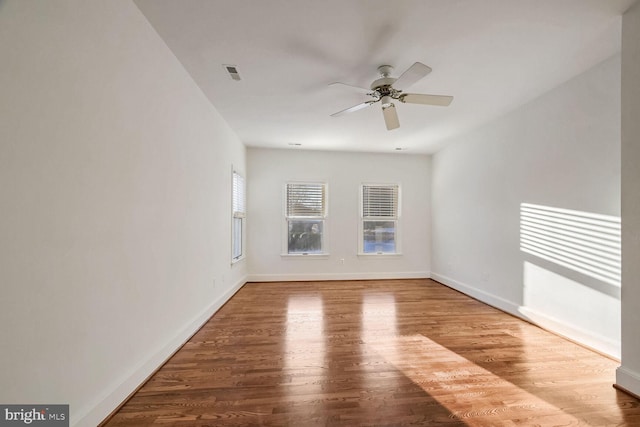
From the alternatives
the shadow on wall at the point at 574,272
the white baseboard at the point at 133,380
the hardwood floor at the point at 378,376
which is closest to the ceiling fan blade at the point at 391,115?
the shadow on wall at the point at 574,272

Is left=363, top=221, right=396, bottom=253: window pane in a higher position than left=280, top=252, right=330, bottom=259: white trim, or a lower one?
higher

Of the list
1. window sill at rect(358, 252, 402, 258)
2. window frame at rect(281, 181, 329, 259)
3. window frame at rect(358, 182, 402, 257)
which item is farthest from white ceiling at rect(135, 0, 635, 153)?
window sill at rect(358, 252, 402, 258)

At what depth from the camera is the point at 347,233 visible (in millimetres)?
5559

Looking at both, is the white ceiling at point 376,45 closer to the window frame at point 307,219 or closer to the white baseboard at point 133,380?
the window frame at point 307,219

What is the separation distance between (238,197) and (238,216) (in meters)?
0.33

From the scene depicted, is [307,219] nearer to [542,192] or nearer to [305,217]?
[305,217]

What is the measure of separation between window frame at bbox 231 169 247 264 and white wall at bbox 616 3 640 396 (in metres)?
4.23

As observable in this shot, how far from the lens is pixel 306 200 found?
5.51 meters

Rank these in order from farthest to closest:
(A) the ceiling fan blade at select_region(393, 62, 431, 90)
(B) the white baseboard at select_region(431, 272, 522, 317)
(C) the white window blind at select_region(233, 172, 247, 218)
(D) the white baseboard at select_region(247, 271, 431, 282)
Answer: (D) the white baseboard at select_region(247, 271, 431, 282) < (C) the white window blind at select_region(233, 172, 247, 218) < (B) the white baseboard at select_region(431, 272, 522, 317) < (A) the ceiling fan blade at select_region(393, 62, 431, 90)

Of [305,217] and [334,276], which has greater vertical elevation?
[305,217]

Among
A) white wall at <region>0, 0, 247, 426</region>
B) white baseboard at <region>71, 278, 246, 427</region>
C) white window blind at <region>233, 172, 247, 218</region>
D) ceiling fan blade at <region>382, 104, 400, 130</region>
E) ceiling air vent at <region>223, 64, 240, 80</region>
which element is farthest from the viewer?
white window blind at <region>233, 172, 247, 218</region>

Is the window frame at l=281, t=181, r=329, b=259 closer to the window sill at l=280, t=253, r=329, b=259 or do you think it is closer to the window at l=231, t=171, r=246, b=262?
the window sill at l=280, t=253, r=329, b=259

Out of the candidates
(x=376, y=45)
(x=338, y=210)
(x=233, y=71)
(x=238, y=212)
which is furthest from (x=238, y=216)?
(x=376, y=45)

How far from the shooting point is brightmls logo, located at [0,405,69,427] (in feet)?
3.59
